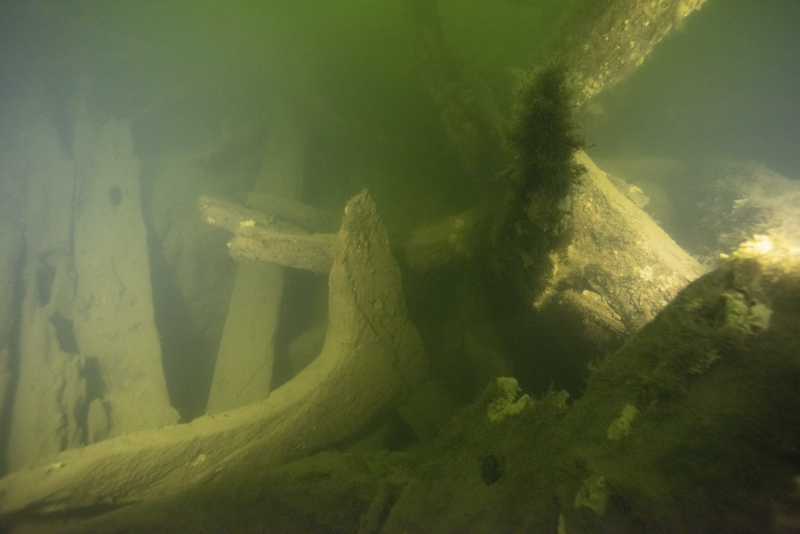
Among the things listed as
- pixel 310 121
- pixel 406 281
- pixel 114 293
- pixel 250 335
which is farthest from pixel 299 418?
pixel 310 121

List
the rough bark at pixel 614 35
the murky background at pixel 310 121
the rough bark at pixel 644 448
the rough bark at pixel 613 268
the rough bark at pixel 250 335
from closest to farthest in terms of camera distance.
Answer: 1. the rough bark at pixel 644 448
2. the rough bark at pixel 613 268
3. the rough bark at pixel 614 35
4. the rough bark at pixel 250 335
5. the murky background at pixel 310 121

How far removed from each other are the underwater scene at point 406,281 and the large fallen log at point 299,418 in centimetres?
2

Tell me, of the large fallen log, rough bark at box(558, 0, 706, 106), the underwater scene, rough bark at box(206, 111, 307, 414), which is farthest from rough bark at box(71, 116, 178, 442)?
rough bark at box(558, 0, 706, 106)

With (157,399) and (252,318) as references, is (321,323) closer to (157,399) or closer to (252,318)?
(252,318)

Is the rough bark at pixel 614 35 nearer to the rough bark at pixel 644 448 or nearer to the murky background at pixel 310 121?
the murky background at pixel 310 121

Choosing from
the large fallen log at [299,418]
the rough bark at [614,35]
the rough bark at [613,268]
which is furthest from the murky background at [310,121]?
the rough bark at [613,268]

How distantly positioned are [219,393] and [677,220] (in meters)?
7.60

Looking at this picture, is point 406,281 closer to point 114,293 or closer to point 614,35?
point 614,35

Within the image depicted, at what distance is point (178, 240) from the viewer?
4.92m

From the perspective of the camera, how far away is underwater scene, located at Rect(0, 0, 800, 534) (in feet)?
3.38

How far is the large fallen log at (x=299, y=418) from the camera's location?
7.10 feet

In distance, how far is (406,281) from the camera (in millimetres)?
3336

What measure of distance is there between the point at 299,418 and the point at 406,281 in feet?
5.62

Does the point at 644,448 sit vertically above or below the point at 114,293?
A: below
